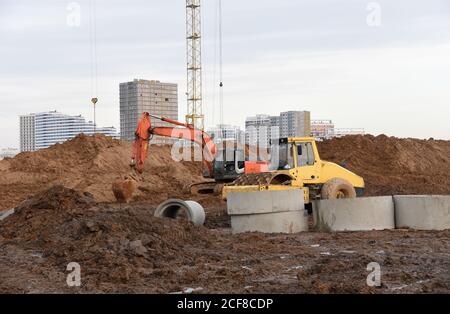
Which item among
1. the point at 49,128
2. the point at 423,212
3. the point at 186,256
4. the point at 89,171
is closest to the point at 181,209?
the point at 186,256

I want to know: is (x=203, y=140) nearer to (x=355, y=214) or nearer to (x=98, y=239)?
(x=355, y=214)

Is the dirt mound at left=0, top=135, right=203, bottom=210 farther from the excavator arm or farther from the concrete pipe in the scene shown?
the concrete pipe

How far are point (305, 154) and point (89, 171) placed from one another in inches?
616

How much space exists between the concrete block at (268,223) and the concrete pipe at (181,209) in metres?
1.20

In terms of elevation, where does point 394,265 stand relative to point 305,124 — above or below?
below

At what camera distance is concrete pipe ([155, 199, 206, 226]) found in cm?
1542

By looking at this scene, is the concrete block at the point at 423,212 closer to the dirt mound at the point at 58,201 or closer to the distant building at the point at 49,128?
the dirt mound at the point at 58,201

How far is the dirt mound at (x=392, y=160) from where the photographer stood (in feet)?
95.8

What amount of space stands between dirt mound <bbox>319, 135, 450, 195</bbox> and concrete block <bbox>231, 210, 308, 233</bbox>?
528 inches

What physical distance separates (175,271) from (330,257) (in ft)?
8.48

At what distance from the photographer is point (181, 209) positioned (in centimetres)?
1605
